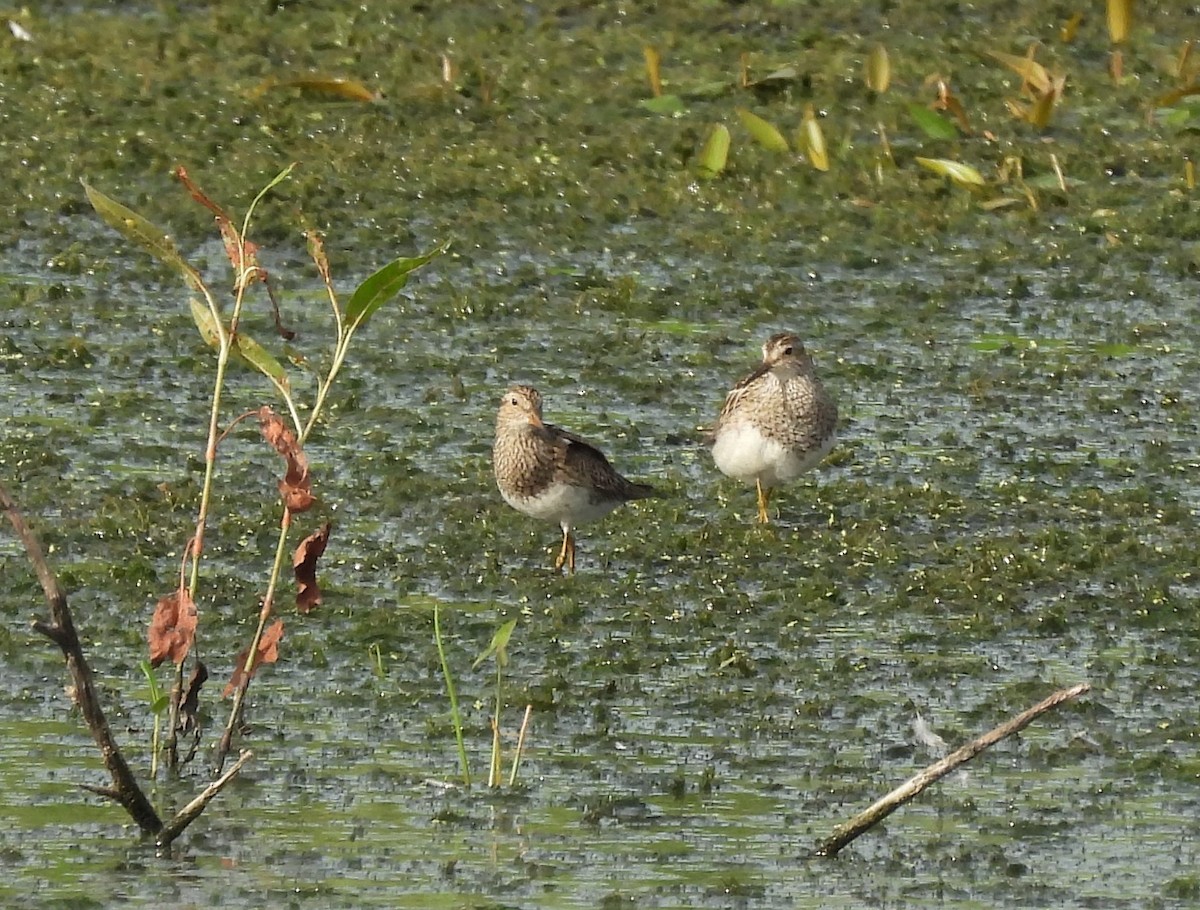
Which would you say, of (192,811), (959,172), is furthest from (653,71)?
(192,811)

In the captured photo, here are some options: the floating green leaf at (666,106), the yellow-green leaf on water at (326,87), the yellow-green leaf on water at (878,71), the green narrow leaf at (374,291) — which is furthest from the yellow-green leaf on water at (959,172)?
the green narrow leaf at (374,291)

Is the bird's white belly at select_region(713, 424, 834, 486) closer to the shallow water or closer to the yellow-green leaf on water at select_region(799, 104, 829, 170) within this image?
the shallow water

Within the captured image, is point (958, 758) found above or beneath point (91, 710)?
beneath

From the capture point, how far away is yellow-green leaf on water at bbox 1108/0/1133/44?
54.5ft

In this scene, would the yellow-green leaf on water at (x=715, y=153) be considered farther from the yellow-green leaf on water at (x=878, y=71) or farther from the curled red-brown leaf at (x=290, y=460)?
the curled red-brown leaf at (x=290, y=460)

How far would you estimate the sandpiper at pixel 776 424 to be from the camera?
32.4 ft

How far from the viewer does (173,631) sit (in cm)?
674

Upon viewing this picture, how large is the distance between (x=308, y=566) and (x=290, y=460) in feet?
1.16

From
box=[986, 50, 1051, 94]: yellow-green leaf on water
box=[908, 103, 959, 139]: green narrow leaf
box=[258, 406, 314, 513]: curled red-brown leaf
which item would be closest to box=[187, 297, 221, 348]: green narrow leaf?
box=[258, 406, 314, 513]: curled red-brown leaf

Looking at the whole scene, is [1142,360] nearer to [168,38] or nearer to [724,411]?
[724,411]

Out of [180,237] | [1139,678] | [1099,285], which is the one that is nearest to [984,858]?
[1139,678]

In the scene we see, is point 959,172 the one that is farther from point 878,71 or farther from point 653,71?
point 653,71

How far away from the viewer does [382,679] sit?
7996 mm

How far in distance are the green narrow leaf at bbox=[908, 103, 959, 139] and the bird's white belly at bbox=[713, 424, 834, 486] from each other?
186 inches
